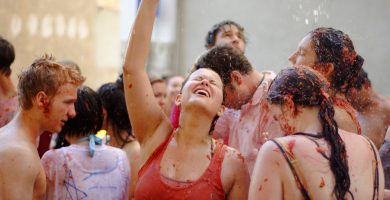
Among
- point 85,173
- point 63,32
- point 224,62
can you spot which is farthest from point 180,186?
point 63,32

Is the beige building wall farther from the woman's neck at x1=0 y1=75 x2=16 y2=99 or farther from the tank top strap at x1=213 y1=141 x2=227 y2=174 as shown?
the tank top strap at x1=213 y1=141 x2=227 y2=174

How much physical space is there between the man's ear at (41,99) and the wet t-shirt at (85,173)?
1.37ft

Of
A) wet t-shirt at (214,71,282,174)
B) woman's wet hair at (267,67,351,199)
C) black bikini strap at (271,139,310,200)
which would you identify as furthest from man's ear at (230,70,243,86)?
black bikini strap at (271,139,310,200)

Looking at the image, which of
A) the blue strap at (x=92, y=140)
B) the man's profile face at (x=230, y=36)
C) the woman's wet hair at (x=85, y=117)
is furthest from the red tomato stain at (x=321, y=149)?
the man's profile face at (x=230, y=36)

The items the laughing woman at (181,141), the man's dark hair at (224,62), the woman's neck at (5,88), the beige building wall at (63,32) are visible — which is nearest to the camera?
the laughing woman at (181,141)

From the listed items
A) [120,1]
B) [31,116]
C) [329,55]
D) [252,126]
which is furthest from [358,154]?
[120,1]

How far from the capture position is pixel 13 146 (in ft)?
12.3

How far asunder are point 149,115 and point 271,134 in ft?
3.31

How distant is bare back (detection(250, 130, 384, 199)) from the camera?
327 centimetres

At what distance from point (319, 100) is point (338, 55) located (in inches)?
36.8

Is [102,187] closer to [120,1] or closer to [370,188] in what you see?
[370,188]

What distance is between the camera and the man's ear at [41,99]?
3.97 metres

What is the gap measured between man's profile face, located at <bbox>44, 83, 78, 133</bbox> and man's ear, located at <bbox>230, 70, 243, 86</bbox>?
3.78 ft

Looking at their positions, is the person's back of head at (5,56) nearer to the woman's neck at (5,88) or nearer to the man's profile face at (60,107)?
the woman's neck at (5,88)
